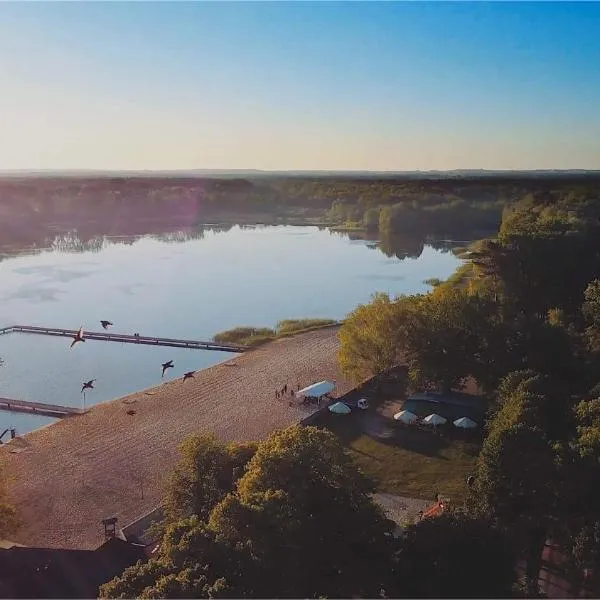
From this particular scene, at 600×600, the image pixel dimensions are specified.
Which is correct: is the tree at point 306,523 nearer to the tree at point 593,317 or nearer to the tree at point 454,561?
the tree at point 454,561

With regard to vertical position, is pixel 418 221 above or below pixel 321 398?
above

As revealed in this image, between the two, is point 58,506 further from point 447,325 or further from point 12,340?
point 12,340

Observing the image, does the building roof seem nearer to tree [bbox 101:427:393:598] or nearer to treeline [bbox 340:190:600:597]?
tree [bbox 101:427:393:598]

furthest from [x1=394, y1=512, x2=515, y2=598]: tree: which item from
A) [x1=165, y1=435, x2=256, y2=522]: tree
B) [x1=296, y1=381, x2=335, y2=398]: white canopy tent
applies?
[x1=296, y1=381, x2=335, y2=398]: white canopy tent

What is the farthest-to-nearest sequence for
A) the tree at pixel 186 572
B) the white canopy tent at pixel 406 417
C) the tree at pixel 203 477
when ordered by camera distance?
the white canopy tent at pixel 406 417 → the tree at pixel 203 477 → the tree at pixel 186 572

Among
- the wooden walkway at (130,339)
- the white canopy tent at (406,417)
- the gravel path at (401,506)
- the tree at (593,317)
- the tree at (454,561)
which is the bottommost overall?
the wooden walkway at (130,339)

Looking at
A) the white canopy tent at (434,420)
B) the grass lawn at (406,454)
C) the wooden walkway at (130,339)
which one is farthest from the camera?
the wooden walkway at (130,339)

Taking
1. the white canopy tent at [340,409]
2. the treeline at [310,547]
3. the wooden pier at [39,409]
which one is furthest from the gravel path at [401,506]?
the wooden pier at [39,409]

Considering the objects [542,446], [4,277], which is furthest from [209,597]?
[4,277]
